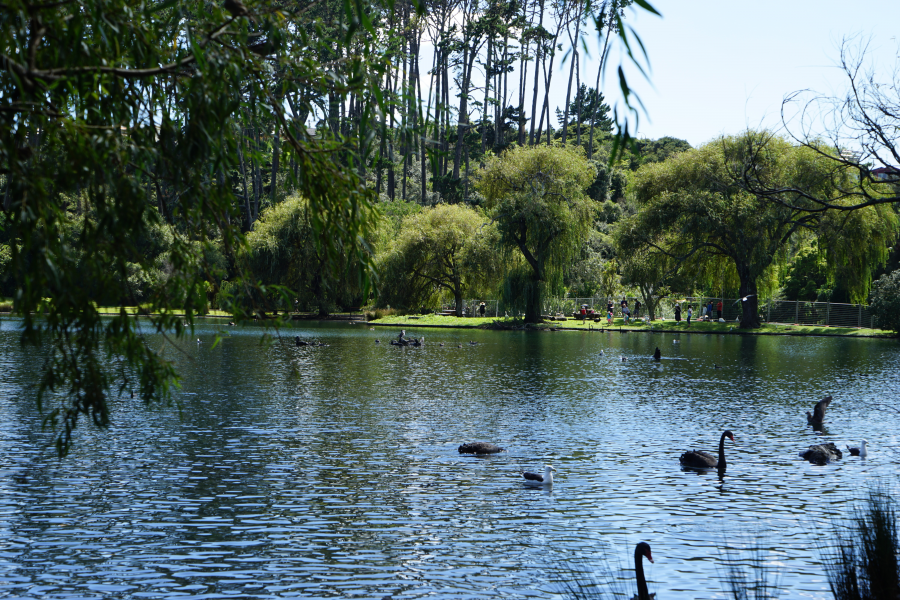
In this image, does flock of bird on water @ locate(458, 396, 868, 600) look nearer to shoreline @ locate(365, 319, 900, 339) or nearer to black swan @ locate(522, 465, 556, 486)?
black swan @ locate(522, 465, 556, 486)

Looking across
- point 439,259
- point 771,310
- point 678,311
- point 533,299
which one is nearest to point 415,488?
point 533,299

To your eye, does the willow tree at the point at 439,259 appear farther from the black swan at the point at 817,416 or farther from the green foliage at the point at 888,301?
the black swan at the point at 817,416

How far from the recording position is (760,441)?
18.7 m

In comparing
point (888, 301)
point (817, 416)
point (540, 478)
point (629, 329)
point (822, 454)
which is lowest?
point (540, 478)

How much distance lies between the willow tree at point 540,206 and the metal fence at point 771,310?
3.45 meters

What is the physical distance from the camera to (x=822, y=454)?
1623 cm

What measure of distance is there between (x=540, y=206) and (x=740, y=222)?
12305 millimetres

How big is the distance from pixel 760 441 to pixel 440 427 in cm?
705

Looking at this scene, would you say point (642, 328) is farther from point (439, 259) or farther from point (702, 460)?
point (702, 460)

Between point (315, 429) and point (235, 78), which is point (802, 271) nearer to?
point (315, 429)

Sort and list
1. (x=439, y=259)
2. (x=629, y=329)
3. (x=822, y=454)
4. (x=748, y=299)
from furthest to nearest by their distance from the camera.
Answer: (x=439, y=259) < (x=629, y=329) < (x=748, y=299) < (x=822, y=454)

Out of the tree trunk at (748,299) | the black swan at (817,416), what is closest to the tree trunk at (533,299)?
the tree trunk at (748,299)

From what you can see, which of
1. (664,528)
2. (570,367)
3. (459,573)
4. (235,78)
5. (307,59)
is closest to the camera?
(235,78)

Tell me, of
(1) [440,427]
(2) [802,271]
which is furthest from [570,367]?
(2) [802,271]
